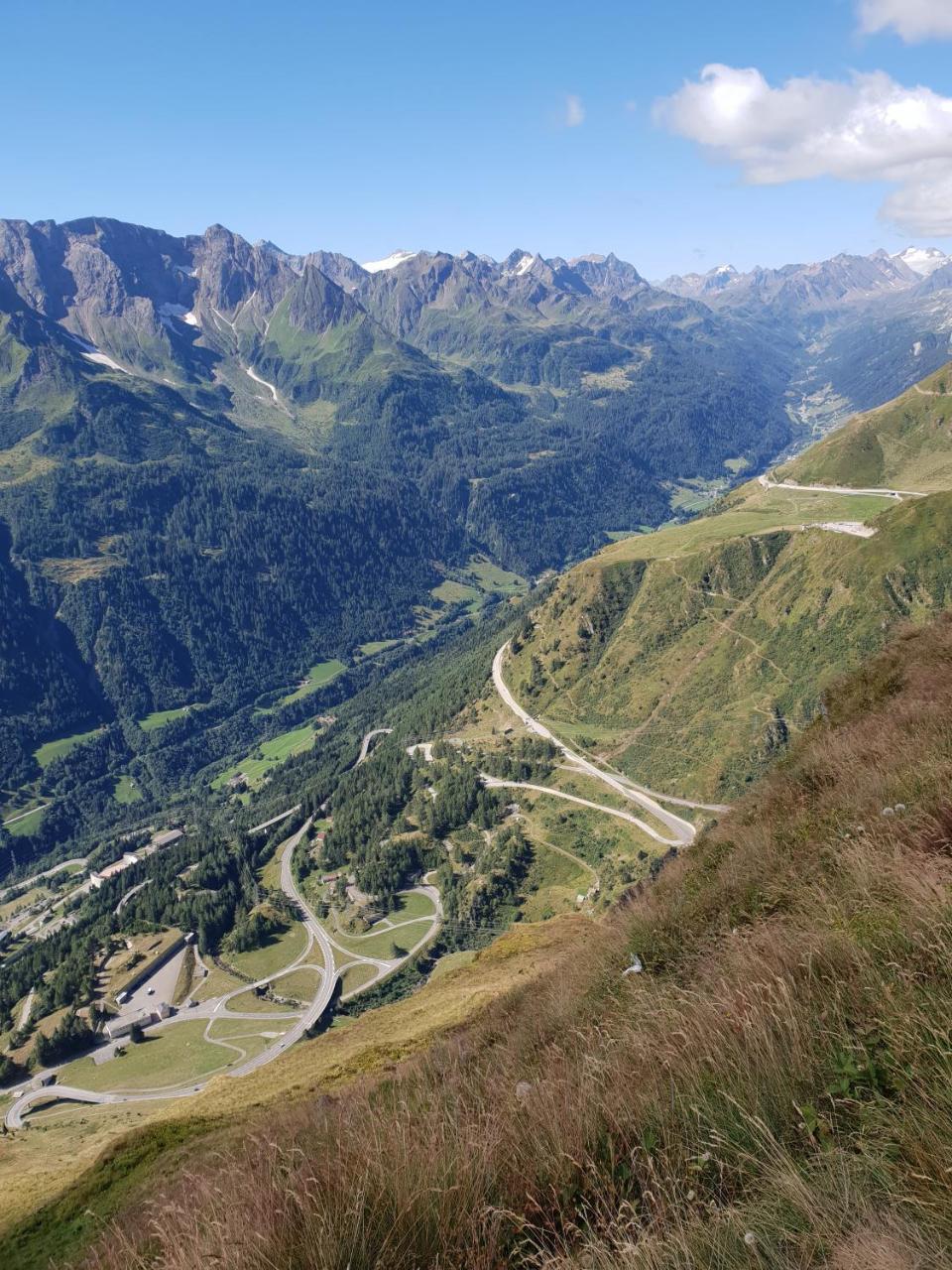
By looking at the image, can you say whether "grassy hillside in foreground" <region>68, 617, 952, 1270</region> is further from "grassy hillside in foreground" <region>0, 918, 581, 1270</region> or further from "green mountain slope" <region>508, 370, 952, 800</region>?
"green mountain slope" <region>508, 370, 952, 800</region>

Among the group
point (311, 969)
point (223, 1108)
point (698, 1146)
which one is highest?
point (698, 1146)

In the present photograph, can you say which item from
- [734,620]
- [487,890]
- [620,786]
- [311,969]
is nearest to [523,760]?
[620,786]

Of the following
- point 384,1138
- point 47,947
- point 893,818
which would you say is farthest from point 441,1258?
point 47,947

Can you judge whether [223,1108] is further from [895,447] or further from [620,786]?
[895,447]

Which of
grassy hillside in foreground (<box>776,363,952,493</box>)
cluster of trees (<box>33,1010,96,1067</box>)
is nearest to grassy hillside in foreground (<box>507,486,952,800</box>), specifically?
grassy hillside in foreground (<box>776,363,952,493</box>)

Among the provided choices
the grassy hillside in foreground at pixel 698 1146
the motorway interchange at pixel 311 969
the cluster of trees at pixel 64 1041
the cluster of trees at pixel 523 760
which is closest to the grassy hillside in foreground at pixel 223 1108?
the grassy hillside in foreground at pixel 698 1146

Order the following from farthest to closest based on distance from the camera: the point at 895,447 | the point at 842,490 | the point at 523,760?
the point at 895,447 < the point at 842,490 < the point at 523,760

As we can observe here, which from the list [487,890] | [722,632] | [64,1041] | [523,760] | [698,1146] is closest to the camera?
[698,1146]

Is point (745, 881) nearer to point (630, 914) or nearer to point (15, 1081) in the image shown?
point (630, 914)

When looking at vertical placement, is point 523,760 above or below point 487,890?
above

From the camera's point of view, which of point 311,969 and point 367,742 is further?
point 367,742
